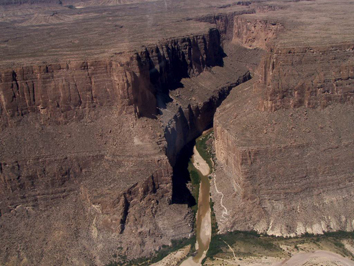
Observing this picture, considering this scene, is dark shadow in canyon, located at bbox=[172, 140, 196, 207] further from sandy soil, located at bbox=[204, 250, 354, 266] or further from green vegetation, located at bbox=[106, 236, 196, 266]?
sandy soil, located at bbox=[204, 250, 354, 266]

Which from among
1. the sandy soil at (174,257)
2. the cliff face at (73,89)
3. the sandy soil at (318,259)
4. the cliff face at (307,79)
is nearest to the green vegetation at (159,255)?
the sandy soil at (174,257)

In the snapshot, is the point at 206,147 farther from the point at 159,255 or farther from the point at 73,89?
the point at 159,255

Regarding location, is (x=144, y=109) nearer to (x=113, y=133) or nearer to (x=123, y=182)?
(x=113, y=133)

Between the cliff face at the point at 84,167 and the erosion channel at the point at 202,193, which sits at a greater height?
the cliff face at the point at 84,167

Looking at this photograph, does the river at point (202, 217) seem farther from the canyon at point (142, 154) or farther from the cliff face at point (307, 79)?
the cliff face at point (307, 79)

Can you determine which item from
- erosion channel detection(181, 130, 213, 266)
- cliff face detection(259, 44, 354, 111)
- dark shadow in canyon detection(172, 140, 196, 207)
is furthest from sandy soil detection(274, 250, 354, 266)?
cliff face detection(259, 44, 354, 111)

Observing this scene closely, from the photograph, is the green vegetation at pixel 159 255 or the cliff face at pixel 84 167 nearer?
the green vegetation at pixel 159 255

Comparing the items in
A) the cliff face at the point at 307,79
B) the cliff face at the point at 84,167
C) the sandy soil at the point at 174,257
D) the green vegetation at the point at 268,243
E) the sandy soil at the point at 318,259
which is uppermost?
the cliff face at the point at 307,79

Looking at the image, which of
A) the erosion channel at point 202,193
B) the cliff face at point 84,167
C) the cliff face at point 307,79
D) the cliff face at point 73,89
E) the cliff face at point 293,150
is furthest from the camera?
the cliff face at point 307,79
